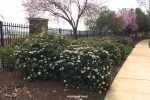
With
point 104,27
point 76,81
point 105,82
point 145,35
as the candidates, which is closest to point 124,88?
point 105,82

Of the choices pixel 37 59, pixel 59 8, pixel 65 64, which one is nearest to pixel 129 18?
pixel 59 8

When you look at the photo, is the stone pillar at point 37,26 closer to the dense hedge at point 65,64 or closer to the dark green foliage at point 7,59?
the dark green foliage at point 7,59

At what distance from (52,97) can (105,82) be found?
69.7 inches

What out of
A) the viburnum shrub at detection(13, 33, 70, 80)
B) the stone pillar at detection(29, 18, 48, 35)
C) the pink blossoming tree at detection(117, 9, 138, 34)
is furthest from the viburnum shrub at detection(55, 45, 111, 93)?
the pink blossoming tree at detection(117, 9, 138, 34)

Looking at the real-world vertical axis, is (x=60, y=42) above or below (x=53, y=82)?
above

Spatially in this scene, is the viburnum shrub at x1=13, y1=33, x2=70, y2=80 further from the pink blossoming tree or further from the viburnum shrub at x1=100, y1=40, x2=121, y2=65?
the pink blossoming tree

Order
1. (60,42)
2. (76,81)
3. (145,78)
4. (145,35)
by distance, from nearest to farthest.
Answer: (76,81), (60,42), (145,78), (145,35)

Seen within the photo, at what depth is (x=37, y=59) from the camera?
871cm

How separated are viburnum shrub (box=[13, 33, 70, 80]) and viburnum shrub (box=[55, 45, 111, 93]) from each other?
0.85ft

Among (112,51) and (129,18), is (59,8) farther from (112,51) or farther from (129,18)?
(129,18)

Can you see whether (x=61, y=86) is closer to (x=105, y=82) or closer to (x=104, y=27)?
(x=105, y=82)

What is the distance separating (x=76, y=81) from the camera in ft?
27.1

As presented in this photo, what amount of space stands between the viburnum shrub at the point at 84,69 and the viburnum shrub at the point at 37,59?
0.85 ft

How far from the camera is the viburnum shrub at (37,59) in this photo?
8578 mm
